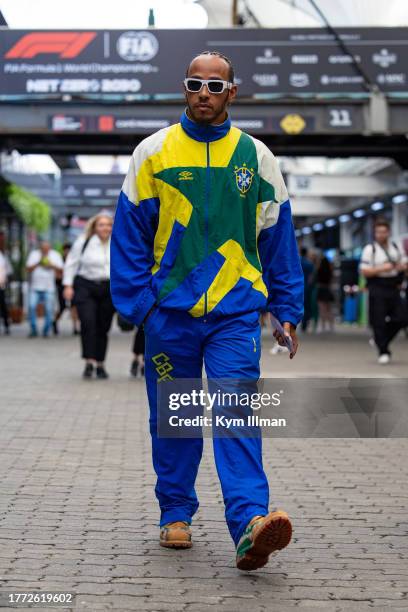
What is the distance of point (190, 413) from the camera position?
200 inches

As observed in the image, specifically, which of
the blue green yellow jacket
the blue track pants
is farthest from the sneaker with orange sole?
the blue green yellow jacket

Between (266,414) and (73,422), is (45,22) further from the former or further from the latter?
(266,414)

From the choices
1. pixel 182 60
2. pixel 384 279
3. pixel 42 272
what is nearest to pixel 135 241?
pixel 384 279

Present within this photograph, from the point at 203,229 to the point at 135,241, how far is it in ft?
0.93

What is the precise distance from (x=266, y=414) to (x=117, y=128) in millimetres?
16498

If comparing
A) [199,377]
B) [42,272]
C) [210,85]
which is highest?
[210,85]

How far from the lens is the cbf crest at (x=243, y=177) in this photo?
4988 mm

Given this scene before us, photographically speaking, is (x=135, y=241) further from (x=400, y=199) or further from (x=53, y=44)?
(x=400, y=199)

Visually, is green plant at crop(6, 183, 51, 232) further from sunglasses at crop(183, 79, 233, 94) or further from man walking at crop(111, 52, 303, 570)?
sunglasses at crop(183, 79, 233, 94)

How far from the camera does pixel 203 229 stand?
16.3ft

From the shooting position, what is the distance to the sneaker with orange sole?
14.6ft

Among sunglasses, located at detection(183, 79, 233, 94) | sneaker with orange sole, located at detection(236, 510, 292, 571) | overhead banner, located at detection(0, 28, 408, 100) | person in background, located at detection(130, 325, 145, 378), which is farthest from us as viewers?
overhead banner, located at detection(0, 28, 408, 100)

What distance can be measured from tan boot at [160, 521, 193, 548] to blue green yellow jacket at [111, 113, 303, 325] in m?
0.83

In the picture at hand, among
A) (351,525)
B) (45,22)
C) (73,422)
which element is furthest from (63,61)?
(351,525)
